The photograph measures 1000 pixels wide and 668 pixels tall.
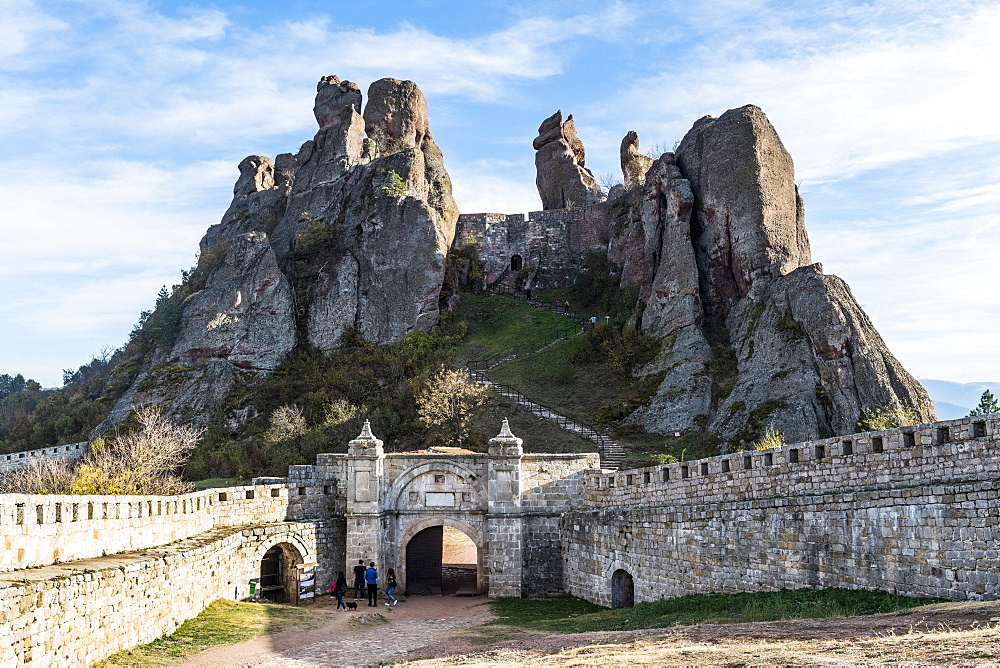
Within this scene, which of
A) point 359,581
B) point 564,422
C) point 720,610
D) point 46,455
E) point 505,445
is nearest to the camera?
point 720,610

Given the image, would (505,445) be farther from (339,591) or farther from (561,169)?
(561,169)

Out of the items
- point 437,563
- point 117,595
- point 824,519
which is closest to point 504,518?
point 437,563

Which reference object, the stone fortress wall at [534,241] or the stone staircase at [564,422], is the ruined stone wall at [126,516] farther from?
the stone fortress wall at [534,241]

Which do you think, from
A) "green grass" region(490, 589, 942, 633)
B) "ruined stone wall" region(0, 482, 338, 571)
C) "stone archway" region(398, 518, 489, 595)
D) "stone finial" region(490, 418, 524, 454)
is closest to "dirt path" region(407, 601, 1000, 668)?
"green grass" region(490, 589, 942, 633)

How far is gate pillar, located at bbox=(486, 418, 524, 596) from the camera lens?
2748 centimetres

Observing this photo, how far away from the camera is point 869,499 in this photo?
16.5m

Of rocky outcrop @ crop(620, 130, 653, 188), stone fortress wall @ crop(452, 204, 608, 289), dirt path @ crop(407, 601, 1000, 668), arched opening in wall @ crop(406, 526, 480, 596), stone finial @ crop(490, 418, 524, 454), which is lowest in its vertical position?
arched opening in wall @ crop(406, 526, 480, 596)

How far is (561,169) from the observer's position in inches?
2699

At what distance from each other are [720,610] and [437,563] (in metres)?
16.6

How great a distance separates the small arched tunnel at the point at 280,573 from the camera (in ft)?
88.2

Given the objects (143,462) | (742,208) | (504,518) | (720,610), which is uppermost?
(742,208)

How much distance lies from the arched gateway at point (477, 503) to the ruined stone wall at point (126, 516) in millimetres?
1494

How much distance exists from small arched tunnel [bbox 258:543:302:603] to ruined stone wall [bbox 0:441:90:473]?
2486 centimetres

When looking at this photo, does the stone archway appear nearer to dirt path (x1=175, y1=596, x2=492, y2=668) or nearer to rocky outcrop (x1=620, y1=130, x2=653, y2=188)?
dirt path (x1=175, y1=596, x2=492, y2=668)
